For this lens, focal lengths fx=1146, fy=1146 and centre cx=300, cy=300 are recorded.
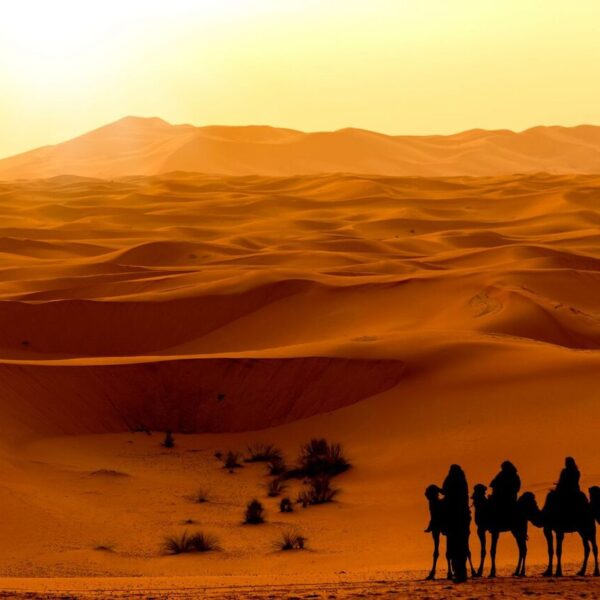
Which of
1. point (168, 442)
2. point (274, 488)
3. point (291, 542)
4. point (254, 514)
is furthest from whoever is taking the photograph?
point (168, 442)

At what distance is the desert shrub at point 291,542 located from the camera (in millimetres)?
10750

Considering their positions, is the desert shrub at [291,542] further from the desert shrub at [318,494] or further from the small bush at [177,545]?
the desert shrub at [318,494]

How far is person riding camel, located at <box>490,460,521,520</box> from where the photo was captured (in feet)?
27.2

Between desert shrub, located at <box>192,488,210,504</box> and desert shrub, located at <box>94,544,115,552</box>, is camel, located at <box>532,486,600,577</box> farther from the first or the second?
desert shrub, located at <box>192,488,210,504</box>

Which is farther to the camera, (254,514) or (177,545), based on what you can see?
(254,514)

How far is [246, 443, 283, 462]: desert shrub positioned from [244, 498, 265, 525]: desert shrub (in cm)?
263

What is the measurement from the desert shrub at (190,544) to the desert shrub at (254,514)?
2.96 feet

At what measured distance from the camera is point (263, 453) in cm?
1504

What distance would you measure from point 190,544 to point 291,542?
962mm

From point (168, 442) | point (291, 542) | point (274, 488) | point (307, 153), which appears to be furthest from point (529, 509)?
point (307, 153)

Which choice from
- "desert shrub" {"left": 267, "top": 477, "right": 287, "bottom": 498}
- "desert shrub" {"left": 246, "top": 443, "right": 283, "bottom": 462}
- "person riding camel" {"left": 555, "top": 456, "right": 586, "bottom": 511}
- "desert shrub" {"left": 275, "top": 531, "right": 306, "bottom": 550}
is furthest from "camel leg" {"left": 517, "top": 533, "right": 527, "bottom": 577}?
"desert shrub" {"left": 246, "top": 443, "right": 283, "bottom": 462}

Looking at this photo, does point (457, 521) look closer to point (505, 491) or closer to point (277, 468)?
point (505, 491)

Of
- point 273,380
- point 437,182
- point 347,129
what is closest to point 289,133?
point 347,129

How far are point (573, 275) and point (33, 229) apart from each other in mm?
26565
